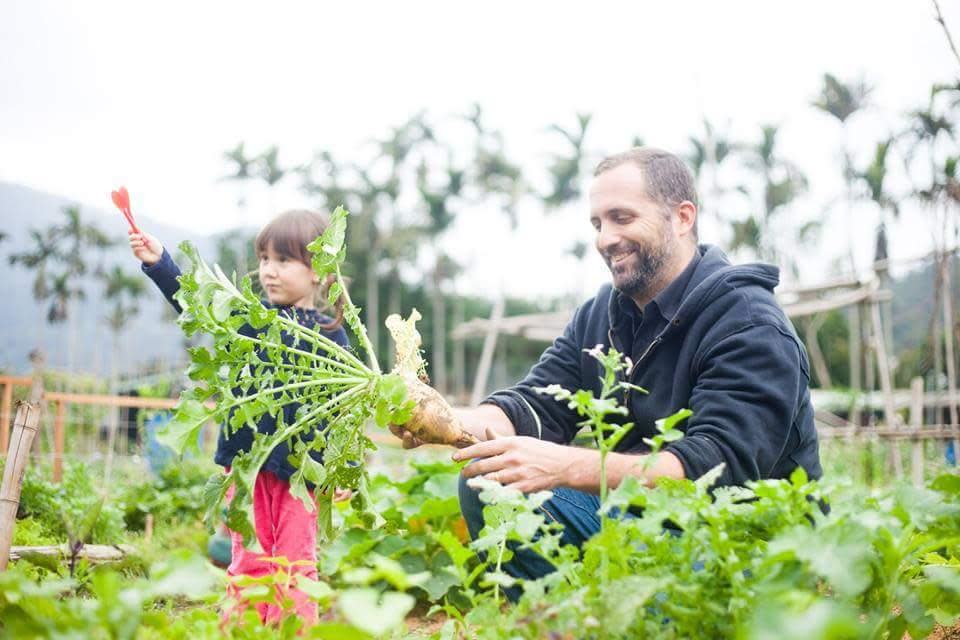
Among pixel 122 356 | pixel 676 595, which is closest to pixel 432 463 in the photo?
pixel 676 595

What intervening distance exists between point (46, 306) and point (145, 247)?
210ft

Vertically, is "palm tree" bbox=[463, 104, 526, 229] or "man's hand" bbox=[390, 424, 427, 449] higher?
"palm tree" bbox=[463, 104, 526, 229]

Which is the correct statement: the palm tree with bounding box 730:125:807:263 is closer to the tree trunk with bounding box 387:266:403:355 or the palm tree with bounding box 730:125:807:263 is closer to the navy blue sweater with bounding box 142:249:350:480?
the tree trunk with bounding box 387:266:403:355

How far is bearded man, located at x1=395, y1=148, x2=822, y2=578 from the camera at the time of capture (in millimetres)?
2135

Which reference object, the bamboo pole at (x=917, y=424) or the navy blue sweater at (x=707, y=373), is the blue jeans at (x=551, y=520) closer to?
the navy blue sweater at (x=707, y=373)

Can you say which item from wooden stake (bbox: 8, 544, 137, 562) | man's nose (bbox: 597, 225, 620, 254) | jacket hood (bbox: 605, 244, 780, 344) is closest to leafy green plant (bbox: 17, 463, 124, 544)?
wooden stake (bbox: 8, 544, 137, 562)

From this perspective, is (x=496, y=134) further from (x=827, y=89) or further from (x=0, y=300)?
(x=0, y=300)

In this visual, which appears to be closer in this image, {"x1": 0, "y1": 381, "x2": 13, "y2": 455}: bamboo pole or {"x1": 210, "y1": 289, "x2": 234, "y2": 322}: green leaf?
{"x1": 210, "y1": 289, "x2": 234, "y2": 322}: green leaf

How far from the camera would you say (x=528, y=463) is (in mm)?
2070

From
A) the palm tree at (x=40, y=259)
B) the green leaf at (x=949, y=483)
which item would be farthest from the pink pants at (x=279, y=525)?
the palm tree at (x=40, y=259)

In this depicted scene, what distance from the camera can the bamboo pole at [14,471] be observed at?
2148 millimetres

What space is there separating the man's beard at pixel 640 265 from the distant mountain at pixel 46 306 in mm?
45033

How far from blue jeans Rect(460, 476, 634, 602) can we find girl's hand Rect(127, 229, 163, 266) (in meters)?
1.35

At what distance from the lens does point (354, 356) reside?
2.45 m
